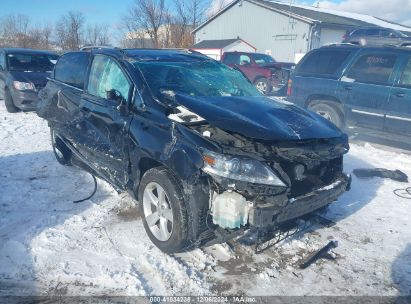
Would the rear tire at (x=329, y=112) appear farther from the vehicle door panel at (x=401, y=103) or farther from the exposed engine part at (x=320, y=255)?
the exposed engine part at (x=320, y=255)

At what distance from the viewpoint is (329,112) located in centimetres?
759

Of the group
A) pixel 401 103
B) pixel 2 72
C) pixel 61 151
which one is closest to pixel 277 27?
pixel 2 72

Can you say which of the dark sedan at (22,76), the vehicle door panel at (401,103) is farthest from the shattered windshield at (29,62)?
the vehicle door panel at (401,103)

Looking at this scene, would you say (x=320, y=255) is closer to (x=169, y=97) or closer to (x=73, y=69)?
(x=169, y=97)

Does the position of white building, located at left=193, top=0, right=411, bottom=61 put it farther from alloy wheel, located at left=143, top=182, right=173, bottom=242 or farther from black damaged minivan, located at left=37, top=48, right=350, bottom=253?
alloy wheel, located at left=143, top=182, right=173, bottom=242

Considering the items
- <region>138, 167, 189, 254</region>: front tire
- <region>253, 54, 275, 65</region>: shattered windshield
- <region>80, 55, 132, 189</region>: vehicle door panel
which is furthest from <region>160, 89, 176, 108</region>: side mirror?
<region>253, 54, 275, 65</region>: shattered windshield

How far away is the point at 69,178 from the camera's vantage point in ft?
17.2

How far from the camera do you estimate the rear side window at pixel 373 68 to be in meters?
6.83

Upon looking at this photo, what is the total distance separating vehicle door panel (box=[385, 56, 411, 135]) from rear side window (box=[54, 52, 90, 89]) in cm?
548

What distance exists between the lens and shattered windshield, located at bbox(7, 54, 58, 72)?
9906 mm

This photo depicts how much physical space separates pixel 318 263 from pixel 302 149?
114cm

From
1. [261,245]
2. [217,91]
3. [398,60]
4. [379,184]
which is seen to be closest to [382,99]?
[398,60]

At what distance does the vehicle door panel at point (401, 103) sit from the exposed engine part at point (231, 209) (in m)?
5.17

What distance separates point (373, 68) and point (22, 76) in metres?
8.48
